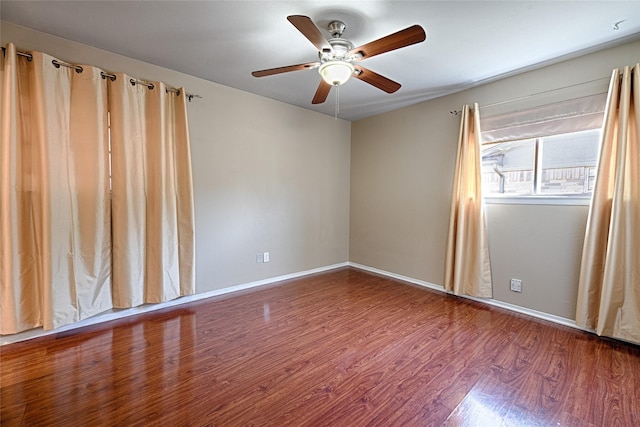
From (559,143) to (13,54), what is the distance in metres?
4.65

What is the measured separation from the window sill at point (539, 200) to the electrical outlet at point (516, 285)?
83cm

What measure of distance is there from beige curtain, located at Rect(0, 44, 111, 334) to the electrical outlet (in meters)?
4.10

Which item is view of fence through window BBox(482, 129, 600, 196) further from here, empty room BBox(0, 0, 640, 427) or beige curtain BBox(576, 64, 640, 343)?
beige curtain BBox(576, 64, 640, 343)

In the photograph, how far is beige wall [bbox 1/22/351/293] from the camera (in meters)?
3.13

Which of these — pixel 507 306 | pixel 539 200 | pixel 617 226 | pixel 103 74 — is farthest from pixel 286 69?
pixel 507 306

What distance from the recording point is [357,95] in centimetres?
350

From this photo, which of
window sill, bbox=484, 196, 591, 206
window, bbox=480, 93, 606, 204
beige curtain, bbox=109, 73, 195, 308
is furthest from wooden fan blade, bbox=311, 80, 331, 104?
window sill, bbox=484, 196, 591, 206

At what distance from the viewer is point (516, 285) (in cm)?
296

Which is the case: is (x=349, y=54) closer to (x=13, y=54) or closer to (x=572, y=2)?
(x=572, y=2)

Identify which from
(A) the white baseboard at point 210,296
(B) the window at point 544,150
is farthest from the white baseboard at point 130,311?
(B) the window at point 544,150

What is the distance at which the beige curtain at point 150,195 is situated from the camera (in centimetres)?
257

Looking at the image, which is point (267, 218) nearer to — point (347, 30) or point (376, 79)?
point (376, 79)

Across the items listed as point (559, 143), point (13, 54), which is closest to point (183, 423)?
point (13, 54)

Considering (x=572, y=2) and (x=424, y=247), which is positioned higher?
(x=572, y=2)
